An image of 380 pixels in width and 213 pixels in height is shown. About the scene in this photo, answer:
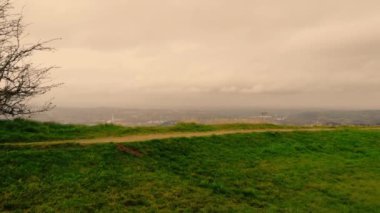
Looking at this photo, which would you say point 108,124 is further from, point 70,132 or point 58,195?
point 58,195

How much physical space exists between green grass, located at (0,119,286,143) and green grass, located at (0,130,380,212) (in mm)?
3316

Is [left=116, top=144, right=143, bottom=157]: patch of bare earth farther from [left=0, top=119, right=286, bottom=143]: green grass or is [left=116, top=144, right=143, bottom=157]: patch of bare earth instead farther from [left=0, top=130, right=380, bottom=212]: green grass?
[left=0, top=119, right=286, bottom=143]: green grass

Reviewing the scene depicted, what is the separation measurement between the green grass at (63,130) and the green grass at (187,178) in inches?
131

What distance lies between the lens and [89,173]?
17.7m

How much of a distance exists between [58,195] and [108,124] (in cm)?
1414

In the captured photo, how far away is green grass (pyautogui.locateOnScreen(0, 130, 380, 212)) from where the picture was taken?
15578 millimetres

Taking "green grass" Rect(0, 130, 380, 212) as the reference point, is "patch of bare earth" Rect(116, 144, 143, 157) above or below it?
above

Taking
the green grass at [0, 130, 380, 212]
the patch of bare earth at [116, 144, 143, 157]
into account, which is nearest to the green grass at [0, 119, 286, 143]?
the green grass at [0, 130, 380, 212]

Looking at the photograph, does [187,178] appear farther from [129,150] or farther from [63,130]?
[63,130]

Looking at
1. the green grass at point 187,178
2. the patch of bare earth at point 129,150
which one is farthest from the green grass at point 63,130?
the patch of bare earth at point 129,150

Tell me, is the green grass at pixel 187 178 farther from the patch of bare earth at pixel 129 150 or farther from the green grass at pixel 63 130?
the green grass at pixel 63 130

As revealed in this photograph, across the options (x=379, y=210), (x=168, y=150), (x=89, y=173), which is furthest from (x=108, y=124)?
(x=379, y=210)

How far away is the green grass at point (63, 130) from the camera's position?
78.7 ft

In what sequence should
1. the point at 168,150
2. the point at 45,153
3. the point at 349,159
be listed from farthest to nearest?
the point at 349,159 < the point at 168,150 < the point at 45,153
